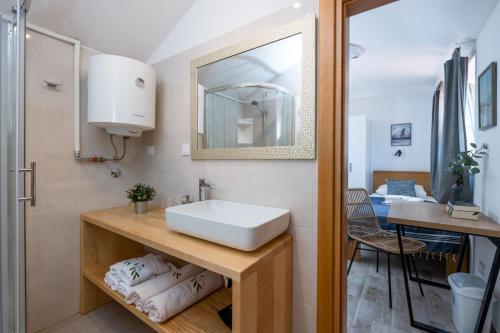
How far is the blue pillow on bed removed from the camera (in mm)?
3445

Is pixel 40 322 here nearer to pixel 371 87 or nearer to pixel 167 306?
pixel 167 306

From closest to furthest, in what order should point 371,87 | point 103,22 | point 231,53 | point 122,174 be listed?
point 231,53 → point 103,22 → point 122,174 → point 371,87

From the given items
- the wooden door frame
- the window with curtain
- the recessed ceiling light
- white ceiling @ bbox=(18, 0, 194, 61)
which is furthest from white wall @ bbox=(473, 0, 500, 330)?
white ceiling @ bbox=(18, 0, 194, 61)

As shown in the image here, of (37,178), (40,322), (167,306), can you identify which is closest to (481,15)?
(167,306)

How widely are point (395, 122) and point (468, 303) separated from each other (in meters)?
3.40

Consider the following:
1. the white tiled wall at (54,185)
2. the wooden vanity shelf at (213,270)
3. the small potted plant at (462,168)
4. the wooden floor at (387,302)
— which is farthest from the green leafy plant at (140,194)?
the small potted plant at (462,168)

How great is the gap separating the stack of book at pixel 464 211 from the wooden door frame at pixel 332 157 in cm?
122

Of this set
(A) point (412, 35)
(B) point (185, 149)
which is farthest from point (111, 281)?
(A) point (412, 35)

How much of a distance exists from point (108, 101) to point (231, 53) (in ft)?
2.49

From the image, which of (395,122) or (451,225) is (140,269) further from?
(395,122)

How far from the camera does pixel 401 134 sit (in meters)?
4.00

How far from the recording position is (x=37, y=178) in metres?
1.27

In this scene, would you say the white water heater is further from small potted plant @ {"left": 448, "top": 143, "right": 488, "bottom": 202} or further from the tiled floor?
small potted plant @ {"left": 448, "top": 143, "right": 488, "bottom": 202}

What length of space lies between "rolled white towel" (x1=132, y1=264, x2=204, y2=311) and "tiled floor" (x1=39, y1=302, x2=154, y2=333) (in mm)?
431
